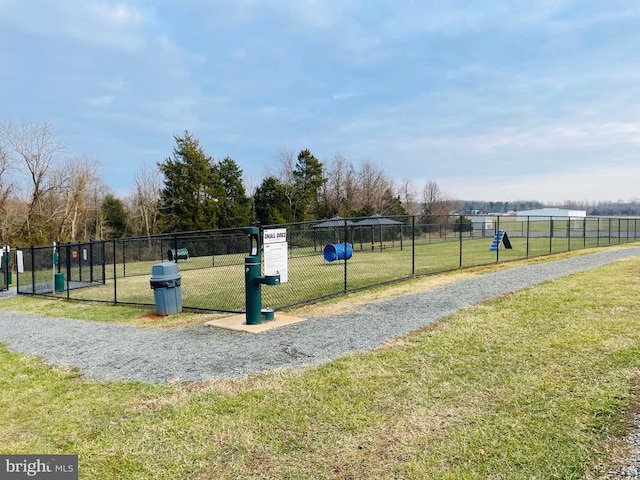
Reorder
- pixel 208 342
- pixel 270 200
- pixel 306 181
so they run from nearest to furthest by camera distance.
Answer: pixel 208 342, pixel 270 200, pixel 306 181

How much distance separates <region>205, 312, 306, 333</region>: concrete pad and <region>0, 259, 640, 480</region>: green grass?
209 centimetres

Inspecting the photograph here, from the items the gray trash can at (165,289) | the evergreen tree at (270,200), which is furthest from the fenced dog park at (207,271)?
the evergreen tree at (270,200)

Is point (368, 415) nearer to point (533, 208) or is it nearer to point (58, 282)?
point (58, 282)

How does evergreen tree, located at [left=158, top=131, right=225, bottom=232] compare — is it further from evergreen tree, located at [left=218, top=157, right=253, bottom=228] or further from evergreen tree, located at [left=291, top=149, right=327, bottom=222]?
evergreen tree, located at [left=291, top=149, right=327, bottom=222]

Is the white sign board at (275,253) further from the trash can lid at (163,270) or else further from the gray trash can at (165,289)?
the trash can lid at (163,270)

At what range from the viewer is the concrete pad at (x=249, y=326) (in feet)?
23.0

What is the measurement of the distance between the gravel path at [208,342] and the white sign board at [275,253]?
981 millimetres

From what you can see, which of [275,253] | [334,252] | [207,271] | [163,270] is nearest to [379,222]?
[334,252]

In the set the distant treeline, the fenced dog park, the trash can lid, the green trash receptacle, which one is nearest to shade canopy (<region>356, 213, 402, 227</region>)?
the fenced dog park

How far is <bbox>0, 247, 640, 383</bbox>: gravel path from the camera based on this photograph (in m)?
5.26

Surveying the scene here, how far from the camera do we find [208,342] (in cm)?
639

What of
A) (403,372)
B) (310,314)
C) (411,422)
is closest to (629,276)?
(310,314)

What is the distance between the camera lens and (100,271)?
17.7 m

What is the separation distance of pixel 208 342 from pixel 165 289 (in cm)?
290
